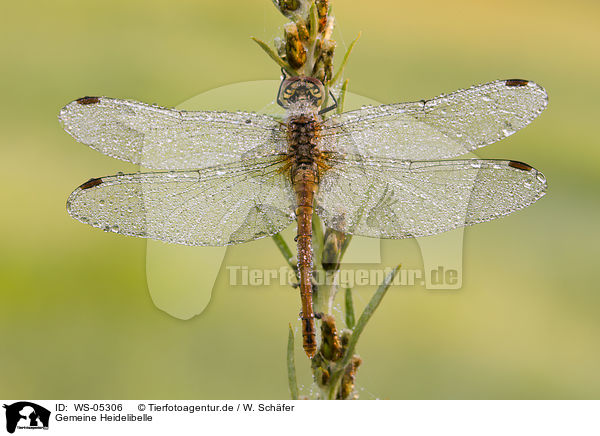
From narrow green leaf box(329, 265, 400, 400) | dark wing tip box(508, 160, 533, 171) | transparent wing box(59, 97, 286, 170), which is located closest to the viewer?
narrow green leaf box(329, 265, 400, 400)

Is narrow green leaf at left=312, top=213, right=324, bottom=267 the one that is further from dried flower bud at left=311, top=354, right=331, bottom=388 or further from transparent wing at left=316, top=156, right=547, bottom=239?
dried flower bud at left=311, top=354, right=331, bottom=388

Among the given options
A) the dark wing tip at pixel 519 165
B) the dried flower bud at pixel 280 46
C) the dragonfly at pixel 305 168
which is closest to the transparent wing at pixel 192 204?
the dragonfly at pixel 305 168

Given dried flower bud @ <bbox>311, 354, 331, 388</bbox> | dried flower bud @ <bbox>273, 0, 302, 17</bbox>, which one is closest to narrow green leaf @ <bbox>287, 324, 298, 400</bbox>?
dried flower bud @ <bbox>311, 354, 331, 388</bbox>

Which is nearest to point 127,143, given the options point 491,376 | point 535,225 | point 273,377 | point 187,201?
point 187,201

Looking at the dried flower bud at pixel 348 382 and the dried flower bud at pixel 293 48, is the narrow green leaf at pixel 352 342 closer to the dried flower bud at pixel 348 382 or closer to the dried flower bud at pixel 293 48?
the dried flower bud at pixel 348 382

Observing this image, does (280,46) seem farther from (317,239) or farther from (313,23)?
(317,239)

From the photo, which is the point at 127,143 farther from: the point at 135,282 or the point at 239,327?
the point at 135,282
